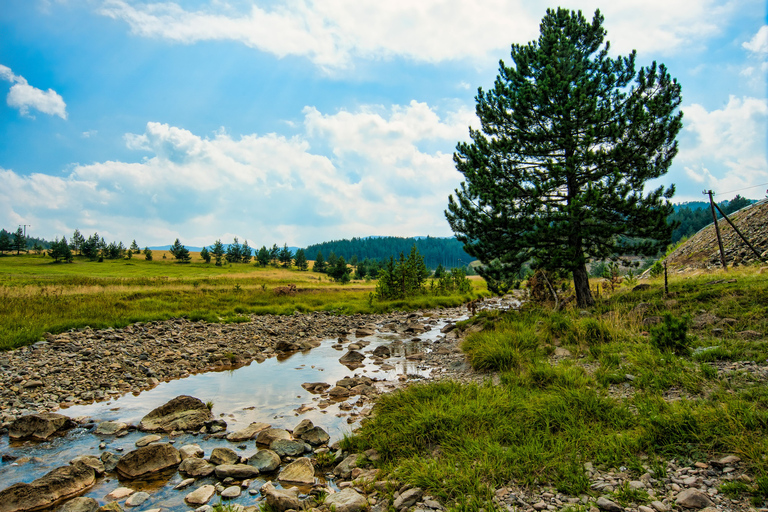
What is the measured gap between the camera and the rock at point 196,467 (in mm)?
6039

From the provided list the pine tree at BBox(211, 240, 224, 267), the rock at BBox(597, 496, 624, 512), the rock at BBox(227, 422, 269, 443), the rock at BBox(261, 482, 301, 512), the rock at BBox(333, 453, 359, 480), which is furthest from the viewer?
the pine tree at BBox(211, 240, 224, 267)

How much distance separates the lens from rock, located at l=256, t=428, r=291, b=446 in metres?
7.26

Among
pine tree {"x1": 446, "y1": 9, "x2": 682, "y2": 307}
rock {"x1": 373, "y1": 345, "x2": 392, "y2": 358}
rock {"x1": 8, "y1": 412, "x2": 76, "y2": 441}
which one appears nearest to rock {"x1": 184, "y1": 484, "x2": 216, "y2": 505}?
rock {"x1": 8, "y1": 412, "x2": 76, "y2": 441}

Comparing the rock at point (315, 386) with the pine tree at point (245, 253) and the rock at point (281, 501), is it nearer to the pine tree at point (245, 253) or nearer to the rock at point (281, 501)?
the rock at point (281, 501)

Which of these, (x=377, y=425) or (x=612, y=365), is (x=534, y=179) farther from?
(x=377, y=425)

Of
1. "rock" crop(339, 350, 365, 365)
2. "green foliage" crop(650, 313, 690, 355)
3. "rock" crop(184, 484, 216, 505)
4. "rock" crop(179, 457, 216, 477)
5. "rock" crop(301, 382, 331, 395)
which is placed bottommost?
"rock" crop(339, 350, 365, 365)

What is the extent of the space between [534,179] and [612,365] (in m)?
9.35

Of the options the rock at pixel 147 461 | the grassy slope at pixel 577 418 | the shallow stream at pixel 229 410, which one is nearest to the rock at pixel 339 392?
the shallow stream at pixel 229 410

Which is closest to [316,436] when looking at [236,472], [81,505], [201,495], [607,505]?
[236,472]

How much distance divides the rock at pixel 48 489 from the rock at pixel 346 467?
397 centimetres

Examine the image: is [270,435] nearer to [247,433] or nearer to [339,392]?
[247,433]

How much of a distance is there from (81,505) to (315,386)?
21.1 ft

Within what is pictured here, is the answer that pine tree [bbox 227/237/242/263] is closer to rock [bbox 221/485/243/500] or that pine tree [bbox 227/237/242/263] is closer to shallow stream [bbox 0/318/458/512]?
shallow stream [bbox 0/318/458/512]

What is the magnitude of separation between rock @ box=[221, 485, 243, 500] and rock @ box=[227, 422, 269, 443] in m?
2.03
